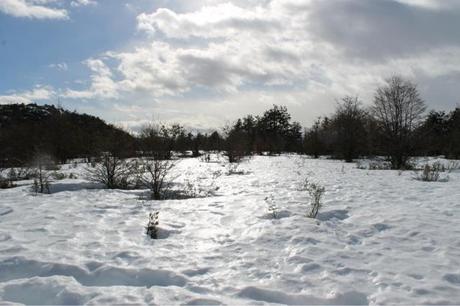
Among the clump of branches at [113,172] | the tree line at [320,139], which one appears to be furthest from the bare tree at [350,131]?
the clump of branches at [113,172]

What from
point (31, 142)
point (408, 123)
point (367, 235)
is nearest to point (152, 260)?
point (367, 235)

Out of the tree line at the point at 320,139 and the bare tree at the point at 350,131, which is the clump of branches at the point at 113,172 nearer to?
the tree line at the point at 320,139

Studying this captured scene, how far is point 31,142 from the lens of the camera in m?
23.2

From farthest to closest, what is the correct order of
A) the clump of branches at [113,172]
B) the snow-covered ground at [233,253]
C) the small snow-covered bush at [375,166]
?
1. the small snow-covered bush at [375,166]
2. the clump of branches at [113,172]
3. the snow-covered ground at [233,253]

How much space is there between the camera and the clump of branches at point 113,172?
10820 millimetres

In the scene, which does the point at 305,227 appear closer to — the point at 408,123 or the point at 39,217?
the point at 39,217

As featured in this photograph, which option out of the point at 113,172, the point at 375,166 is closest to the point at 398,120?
the point at 375,166

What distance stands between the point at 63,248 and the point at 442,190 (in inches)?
337

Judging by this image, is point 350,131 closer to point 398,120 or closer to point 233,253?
point 398,120

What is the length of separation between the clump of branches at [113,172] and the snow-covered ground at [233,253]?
9.96 feet

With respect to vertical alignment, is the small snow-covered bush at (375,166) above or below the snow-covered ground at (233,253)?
above

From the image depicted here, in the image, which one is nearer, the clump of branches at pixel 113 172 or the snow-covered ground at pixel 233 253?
the snow-covered ground at pixel 233 253

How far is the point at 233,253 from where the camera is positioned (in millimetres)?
4594

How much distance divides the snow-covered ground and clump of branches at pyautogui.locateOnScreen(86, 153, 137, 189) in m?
3.04
